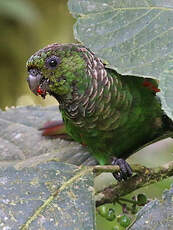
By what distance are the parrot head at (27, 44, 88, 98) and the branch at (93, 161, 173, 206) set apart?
34 cm

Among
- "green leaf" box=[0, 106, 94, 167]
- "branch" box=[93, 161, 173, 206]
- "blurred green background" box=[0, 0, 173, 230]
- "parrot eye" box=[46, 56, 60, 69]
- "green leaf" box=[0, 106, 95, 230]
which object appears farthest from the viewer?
"blurred green background" box=[0, 0, 173, 230]

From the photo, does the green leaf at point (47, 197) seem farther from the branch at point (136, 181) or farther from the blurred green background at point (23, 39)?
the blurred green background at point (23, 39)

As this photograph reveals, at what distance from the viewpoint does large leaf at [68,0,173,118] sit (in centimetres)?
78

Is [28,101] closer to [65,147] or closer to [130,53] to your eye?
[65,147]

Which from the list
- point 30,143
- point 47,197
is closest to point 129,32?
point 47,197

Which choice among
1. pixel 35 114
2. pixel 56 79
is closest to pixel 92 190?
pixel 56 79

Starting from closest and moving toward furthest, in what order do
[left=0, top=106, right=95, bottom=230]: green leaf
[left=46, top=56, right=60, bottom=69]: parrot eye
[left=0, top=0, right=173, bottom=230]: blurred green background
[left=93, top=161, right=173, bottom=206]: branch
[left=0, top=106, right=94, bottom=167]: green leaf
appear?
1. [left=0, top=106, right=95, bottom=230]: green leaf
2. [left=93, top=161, right=173, bottom=206]: branch
3. [left=46, top=56, right=60, bottom=69]: parrot eye
4. [left=0, top=106, right=94, bottom=167]: green leaf
5. [left=0, top=0, right=173, bottom=230]: blurred green background

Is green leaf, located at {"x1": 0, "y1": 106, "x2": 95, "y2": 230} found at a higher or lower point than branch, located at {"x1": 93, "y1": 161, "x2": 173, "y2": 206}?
higher

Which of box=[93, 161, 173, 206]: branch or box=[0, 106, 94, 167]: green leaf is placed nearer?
box=[93, 161, 173, 206]: branch

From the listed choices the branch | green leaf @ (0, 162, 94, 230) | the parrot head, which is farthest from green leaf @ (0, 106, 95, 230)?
the parrot head

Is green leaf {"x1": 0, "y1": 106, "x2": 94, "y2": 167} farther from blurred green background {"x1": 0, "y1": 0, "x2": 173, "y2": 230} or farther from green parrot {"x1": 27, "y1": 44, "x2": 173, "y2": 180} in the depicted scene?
blurred green background {"x1": 0, "y1": 0, "x2": 173, "y2": 230}

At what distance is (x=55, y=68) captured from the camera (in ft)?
3.95

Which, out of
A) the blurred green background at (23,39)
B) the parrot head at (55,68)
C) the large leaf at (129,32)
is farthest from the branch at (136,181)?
the blurred green background at (23,39)

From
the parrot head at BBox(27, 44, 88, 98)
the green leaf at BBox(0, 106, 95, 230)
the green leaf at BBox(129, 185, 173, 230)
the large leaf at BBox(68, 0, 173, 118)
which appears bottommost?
the green leaf at BBox(129, 185, 173, 230)
